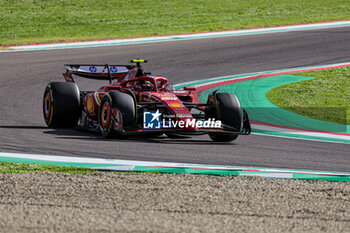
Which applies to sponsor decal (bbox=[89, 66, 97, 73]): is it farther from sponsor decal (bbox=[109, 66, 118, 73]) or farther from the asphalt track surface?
the asphalt track surface

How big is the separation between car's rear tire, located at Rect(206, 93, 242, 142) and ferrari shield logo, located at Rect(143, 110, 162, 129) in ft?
4.12

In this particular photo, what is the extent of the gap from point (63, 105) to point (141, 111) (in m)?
1.91

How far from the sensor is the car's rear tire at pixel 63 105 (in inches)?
467

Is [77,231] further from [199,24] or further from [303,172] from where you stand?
[199,24]

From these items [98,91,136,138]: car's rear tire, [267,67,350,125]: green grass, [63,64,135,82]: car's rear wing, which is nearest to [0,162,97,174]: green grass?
[98,91,136,138]: car's rear tire

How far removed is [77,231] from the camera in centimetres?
553

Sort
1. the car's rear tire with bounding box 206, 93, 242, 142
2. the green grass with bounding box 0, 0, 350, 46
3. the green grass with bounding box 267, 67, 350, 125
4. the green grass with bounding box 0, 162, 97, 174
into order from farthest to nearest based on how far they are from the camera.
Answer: the green grass with bounding box 0, 0, 350, 46 < the green grass with bounding box 267, 67, 350, 125 < the car's rear tire with bounding box 206, 93, 242, 142 < the green grass with bounding box 0, 162, 97, 174

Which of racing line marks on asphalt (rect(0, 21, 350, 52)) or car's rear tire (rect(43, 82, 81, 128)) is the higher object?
car's rear tire (rect(43, 82, 81, 128))

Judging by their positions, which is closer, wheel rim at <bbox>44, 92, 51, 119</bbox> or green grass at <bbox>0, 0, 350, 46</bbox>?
wheel rim at <bbox>44, 92, 51, 119</bbox>

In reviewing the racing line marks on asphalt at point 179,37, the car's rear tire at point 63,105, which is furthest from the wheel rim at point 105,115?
the racing line marks on asphalt at point 179,37

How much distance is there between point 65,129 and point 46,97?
2.79 ft

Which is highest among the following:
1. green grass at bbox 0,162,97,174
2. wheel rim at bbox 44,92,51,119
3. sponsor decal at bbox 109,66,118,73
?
sponsor decal at bbox 109,66,118,73

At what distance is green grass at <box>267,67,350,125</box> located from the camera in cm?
1383

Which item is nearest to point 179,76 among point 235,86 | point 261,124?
point 235,86
